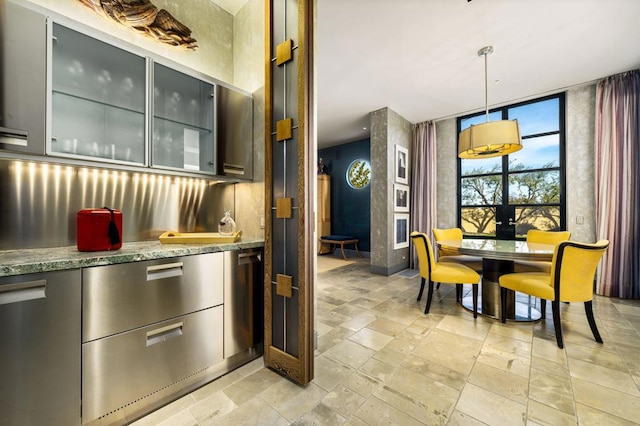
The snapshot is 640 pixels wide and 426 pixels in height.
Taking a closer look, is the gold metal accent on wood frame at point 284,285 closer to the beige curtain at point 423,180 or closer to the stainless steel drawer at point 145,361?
the stainless steel drawer at point 145,361

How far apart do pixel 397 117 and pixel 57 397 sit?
547 centimetres

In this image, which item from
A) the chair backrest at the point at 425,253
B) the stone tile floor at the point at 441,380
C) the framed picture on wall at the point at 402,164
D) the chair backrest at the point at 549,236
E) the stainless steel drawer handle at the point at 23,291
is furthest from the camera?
the framed picture on wall at the point at 402,164

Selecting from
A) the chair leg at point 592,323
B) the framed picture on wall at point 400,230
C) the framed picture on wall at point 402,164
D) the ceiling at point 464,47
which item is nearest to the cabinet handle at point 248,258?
the ceiling at point 464,47

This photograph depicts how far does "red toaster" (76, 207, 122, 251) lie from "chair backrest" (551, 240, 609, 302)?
3.37 m

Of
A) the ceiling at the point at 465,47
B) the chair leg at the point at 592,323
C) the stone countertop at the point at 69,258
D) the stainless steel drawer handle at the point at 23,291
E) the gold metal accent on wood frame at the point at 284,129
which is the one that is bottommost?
the chair leg at the point at 592,323

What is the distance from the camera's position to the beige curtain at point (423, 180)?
5.10m

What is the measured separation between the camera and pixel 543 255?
2.21 m

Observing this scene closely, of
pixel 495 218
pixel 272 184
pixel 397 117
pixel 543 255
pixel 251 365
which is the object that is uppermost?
pixel 397 117

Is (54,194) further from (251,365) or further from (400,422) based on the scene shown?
(400,422)

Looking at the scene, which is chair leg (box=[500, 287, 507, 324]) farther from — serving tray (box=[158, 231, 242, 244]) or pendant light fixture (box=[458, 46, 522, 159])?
serving tray (box=[158, 231, 242, 244])

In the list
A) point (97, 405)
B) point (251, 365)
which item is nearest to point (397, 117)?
point (251, 365)

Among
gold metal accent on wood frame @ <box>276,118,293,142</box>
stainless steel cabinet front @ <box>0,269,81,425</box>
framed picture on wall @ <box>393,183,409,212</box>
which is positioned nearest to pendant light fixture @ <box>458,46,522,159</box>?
framed picture on wall @ <box>393,183,409,212</box>

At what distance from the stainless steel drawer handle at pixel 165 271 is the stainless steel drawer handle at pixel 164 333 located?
0.30 meters

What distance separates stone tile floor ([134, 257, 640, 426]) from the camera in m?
1.36
